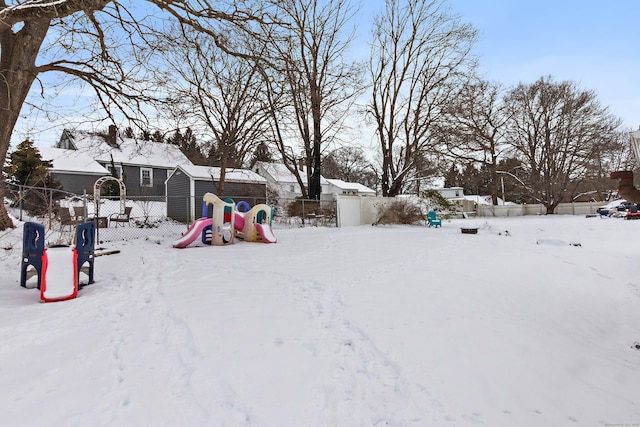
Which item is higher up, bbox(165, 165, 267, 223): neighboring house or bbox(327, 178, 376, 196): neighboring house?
bbox(327, 178, 376, 196): neighboring house

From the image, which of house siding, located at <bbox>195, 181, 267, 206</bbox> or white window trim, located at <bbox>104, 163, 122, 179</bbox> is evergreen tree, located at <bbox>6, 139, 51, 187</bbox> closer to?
white window trim, located at <bbox>104, 163, 122, 179</bbox>

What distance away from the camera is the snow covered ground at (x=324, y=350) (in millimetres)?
2131

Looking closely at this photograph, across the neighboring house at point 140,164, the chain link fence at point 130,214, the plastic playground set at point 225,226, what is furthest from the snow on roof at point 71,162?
the plastic playground set at point 225,226

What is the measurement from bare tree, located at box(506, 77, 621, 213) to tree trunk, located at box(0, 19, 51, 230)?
33669mm

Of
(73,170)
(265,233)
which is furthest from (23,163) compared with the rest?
(265,233)

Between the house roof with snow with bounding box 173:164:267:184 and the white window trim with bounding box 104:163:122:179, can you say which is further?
the white window trim with bounding box 104:163:122:179

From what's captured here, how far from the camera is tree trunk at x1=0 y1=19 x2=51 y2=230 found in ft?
22.0

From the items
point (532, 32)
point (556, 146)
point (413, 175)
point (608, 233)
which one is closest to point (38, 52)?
point (532, 32)

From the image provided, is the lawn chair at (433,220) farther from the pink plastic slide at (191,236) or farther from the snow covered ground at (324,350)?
the pink plastic slide at (191,236)

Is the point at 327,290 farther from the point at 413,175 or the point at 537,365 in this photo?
the point at 413,175

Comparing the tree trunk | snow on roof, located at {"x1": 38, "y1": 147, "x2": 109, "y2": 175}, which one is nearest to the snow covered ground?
the tree trunk

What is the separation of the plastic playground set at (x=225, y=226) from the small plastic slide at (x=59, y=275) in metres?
4.96

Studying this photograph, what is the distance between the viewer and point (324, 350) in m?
2.96

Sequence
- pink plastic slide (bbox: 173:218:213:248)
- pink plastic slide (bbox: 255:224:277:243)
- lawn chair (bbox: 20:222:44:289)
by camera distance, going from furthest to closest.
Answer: pink plastic slide (bbox: 255:224:277:243) < pink plastic slide (bbox: 173:218:213:248) < lawn chair (bbox: 20:222:44:289)
